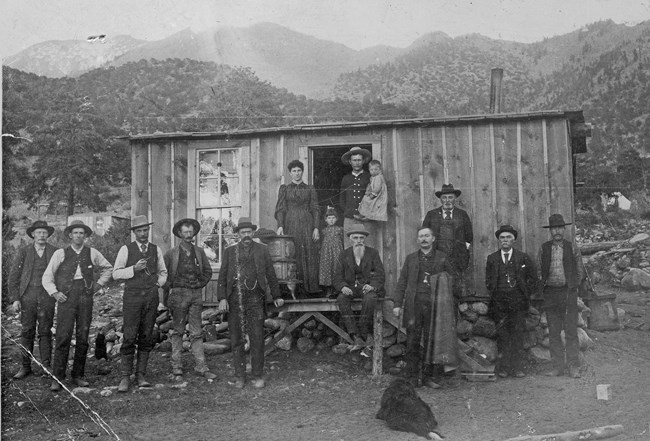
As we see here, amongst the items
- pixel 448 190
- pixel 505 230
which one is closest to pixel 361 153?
pixel 448 190

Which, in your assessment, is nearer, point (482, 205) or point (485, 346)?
point (485, 346)

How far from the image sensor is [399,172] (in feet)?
29.2

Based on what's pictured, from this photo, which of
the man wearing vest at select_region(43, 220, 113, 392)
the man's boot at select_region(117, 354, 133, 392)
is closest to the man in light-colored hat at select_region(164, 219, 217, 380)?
the man's boot at select_region(117, 354, 133, 392)

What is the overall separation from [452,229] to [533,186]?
4.86 ft

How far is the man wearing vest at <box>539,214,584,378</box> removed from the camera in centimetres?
783

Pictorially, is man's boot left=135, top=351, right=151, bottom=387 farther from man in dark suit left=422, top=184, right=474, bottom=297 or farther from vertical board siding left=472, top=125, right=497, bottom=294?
vertical board siding left=472, top=125, right=497, bottom=294

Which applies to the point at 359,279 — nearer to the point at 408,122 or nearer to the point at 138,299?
the point at 408,122

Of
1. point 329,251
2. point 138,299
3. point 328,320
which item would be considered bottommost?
point 328,320

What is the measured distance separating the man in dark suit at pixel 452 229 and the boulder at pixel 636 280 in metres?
8.28

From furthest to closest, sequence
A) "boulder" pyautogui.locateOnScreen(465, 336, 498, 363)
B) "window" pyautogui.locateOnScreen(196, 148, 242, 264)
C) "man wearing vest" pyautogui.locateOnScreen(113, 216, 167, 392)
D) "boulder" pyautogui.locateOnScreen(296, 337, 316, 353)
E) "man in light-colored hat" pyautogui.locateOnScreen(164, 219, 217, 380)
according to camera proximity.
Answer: "window" pyautogui.locateOnScreen(196, 148, 242, 264) < "boulder" pyautogui.locateOnScreen(296, 337, 316, 353) < "boulder" pyautogui.locateOnScreen(465, 336, 498, 363) < "man in light-colored hat" pyautogui.locateOnScreen(164, 219, 217, 380) < "man wearing vest" pyautogui.locateOnScreen(113, 216, 167, 392)

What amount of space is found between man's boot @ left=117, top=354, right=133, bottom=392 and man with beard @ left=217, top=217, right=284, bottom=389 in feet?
4.11

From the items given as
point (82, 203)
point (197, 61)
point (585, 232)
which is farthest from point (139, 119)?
point (585, 232)

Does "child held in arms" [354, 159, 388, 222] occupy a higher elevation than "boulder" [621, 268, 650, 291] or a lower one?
higher

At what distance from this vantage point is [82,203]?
73.3ft
